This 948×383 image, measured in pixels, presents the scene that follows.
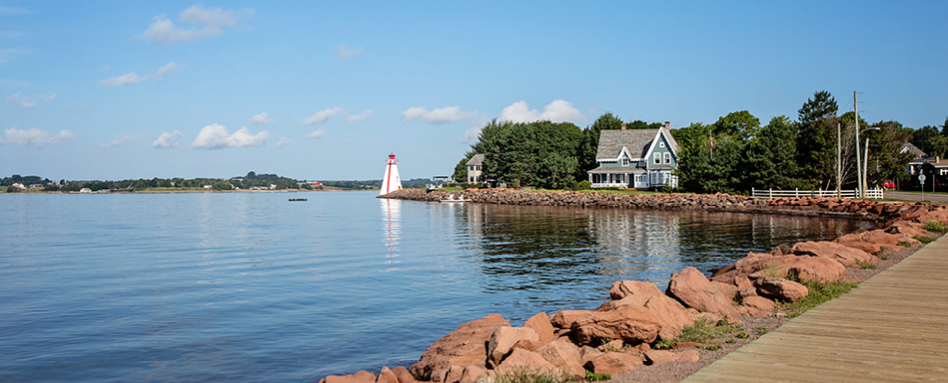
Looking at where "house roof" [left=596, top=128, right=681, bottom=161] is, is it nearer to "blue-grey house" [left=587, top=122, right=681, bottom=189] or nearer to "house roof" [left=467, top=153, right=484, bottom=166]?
"blue-grey house" [left=587, top=122, right=681, bottom=189]

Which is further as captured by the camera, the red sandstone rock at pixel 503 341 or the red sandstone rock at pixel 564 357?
the red sandstone rock at pixel 503 341

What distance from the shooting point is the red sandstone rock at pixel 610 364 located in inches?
274

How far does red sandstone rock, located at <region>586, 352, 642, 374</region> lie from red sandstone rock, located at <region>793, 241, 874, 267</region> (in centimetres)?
927

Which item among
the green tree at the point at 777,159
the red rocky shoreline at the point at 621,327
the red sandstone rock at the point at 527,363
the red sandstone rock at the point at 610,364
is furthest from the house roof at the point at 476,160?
the red sandstone rock at the point at 527,363

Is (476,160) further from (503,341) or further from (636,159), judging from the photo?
(503,341)

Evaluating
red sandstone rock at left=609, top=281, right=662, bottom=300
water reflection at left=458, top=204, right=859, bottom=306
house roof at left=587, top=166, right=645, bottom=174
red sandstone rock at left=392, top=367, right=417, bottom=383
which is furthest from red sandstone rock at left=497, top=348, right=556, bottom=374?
house roof at left=587, top=166, right=645, bottom=174

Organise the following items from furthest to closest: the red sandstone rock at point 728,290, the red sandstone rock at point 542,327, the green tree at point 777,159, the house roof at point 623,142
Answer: the house roof at point 623,142
the green tree at point 777,159
the red sandstone rock at point 728,290
the red sandstone rock at point 542,327

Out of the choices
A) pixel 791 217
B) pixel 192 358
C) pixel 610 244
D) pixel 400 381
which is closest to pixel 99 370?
pixel 192 358

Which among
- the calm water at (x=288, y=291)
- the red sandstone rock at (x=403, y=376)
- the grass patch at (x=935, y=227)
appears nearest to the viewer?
the red sandstone rock at (x=403, y=376)

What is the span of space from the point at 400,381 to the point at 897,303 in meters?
8.10

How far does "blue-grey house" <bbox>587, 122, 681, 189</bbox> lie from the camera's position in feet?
278

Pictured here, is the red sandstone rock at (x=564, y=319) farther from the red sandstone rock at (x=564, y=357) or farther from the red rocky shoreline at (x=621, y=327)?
the red sandstone rock at (x=564, y=357)

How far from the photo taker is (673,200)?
61.4 m

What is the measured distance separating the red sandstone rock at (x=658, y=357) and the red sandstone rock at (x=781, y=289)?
4163mm
